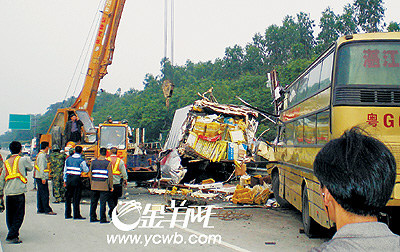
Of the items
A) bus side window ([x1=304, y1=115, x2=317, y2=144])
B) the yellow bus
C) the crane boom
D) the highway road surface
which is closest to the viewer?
the yellow bus

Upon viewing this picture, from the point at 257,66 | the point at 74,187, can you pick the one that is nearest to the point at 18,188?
the point at 74,187

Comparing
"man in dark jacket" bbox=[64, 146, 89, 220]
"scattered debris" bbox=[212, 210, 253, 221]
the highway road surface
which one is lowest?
"scattered debris" bbox=[212, 210, 253, 221]

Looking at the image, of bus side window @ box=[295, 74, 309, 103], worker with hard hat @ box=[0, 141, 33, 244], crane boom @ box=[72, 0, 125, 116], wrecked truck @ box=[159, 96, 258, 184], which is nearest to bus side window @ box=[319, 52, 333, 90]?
bus side window @ box=[295, 74, 309, 103]

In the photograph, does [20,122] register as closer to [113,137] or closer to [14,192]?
[113,137]

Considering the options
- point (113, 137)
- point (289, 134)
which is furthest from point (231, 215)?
point (113, 137)

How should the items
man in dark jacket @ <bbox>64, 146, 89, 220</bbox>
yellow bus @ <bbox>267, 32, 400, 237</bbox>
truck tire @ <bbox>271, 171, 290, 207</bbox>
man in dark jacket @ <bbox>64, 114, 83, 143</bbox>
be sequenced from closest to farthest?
yellow bus @ <bbox>267, 32, 400, 237</bbox>
man in dark jacket @ <bbox>64, 146, 89, 220</bbox>
truck tire @ <bbox>271, 171, 290, 207</bbox>
man in dark jacket @ <bbox>64, 114, 83, 143</bbox>

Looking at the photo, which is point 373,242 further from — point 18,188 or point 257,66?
point 257,66

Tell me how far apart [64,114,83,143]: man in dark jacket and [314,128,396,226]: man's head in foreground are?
15926 mm

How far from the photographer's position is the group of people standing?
8367 millimetres

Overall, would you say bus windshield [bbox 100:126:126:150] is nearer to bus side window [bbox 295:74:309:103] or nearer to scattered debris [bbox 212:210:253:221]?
scattered debris [bbox 212:210:253:221]

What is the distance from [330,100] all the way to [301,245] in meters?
2.82

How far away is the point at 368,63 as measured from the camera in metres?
7.80

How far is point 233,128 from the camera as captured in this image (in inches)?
783

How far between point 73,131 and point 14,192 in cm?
878
